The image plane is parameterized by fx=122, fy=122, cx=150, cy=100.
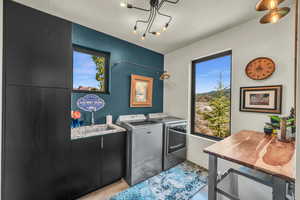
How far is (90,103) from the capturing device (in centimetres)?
212

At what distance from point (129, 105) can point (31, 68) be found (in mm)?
1664

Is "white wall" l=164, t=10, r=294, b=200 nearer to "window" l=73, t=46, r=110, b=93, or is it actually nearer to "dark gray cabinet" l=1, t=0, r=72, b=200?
"window" l=73, t=46, r=110, b=93

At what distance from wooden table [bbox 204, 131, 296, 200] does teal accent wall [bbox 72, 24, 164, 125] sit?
186 cm

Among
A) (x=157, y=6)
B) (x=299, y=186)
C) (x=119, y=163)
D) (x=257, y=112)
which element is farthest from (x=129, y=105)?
(x=299, y=186)

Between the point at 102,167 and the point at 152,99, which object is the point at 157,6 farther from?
the point at 102,167

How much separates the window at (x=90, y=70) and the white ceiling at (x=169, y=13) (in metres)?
0.45

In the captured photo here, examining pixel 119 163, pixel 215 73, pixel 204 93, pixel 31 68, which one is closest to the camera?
pixel 31 68

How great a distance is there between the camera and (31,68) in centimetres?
129

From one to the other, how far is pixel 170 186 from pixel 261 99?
1.89m

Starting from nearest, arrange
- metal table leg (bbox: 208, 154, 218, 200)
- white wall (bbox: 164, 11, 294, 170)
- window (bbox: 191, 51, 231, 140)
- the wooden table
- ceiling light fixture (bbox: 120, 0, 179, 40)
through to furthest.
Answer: the wooden table < metal table leg (bbox: 208, 154, 218, 200) < ceiling light fixture (bbox: 120, 0, 179, 40) < white wall (bbox: 164, 11, 294, 170) < window (bbox: 191, 51, 231, 140)

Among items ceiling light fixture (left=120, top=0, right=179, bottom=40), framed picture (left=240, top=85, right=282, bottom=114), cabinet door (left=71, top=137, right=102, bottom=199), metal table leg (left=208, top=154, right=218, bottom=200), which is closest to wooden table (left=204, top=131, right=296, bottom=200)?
metal table leg (left=208, top=154, right=218, bottom=200)

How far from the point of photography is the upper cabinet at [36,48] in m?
1.20

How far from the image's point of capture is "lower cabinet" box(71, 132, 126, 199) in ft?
5.26

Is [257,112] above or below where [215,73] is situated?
below
